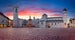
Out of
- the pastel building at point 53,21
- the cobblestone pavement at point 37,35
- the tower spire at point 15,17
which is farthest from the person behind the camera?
the pastel building at point 53,21

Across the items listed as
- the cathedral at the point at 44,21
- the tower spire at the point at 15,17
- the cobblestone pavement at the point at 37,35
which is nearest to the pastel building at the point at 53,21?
the cathedral at the point at 44,21

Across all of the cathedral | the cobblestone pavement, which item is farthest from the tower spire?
the cobblestone pavement

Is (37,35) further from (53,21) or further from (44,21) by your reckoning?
(53,21)

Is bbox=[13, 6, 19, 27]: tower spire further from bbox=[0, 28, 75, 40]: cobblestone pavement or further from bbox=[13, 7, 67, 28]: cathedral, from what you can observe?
bbox=[0, 28, 75, 40]: cobblestone pavement

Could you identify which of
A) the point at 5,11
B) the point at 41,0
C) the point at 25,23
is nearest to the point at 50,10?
the point at 41,0

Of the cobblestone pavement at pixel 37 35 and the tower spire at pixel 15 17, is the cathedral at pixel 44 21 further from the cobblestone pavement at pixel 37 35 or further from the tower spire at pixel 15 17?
the cobblestone pavement at pixel 37 35

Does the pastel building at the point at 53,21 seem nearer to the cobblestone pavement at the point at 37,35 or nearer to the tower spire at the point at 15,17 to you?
the cobblestone pavement at the point at 37,35

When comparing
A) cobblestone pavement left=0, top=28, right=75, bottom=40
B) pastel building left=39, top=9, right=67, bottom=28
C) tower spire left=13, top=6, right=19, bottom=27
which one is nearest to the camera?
cobblestone pavement left=0, top=28, right=75, bottom=40

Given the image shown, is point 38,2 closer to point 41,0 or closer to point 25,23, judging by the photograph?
point 41,0

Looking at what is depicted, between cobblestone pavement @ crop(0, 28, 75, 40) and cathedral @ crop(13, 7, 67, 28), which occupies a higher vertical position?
cathedral @ crop(13, 7, 67, 28)

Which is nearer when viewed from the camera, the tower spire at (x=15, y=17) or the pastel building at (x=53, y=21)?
the tower spire at (x=15, y=17)

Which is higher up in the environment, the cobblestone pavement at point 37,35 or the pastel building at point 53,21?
the pastel building at point 53,21

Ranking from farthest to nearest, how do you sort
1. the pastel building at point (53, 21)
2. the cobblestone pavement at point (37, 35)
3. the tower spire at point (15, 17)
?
1. the pastel building at point (53, 21)
2. the tower spire at point (15, 17)
3. the cobblestone pavement at point (37, 35)

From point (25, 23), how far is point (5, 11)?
3.68 feet
